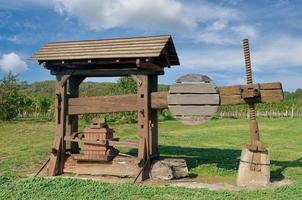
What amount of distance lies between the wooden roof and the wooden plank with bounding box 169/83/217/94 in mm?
1015

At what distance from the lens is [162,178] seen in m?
11.5

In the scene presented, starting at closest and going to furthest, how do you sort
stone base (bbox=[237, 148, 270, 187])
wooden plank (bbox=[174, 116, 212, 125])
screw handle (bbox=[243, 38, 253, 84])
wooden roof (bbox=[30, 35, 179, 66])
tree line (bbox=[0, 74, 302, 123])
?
stone base (bbox=[237, 148, 270, 187]), screw handle (bbox=[243, 38, 253, 84]), wooden plank (bbox=[174, 116, 212, 125]), wooden roof (bbox=[30, 35, 179, 66]), tree line (bbox=[0, 74, 302, 123])

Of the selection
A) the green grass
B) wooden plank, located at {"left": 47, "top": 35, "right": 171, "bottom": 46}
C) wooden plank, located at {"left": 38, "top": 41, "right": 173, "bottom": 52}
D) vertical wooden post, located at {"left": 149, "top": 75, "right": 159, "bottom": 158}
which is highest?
wooden plank, located at {"left": 47, "top": 35, "right": 171, "bottom": 46}

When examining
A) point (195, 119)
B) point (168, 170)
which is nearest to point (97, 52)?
point (195, 119)

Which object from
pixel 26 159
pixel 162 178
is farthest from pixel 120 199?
A: pixel 26 159

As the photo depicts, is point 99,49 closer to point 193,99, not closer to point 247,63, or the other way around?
point 193,99

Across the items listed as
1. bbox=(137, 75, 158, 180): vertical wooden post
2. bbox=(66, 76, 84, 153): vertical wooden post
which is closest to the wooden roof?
bbox=(137, 75, 158, 180): vertical wooden post

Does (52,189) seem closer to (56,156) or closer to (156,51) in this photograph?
(56,156)

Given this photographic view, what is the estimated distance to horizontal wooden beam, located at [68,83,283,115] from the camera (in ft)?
34.8

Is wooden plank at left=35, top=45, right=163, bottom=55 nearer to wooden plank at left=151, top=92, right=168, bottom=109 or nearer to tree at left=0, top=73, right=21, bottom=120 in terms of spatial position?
wooden plank at left=151, top=92, right=168, bottom=109

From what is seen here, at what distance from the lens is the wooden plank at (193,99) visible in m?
11.2

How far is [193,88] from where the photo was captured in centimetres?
1146

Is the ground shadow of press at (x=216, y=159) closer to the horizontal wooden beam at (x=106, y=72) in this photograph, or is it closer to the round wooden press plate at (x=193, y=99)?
the round wooden press plate at (x=193, y=99)

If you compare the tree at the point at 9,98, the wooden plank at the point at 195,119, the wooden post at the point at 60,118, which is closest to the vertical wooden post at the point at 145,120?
the wooden plank at the point at 195,119
